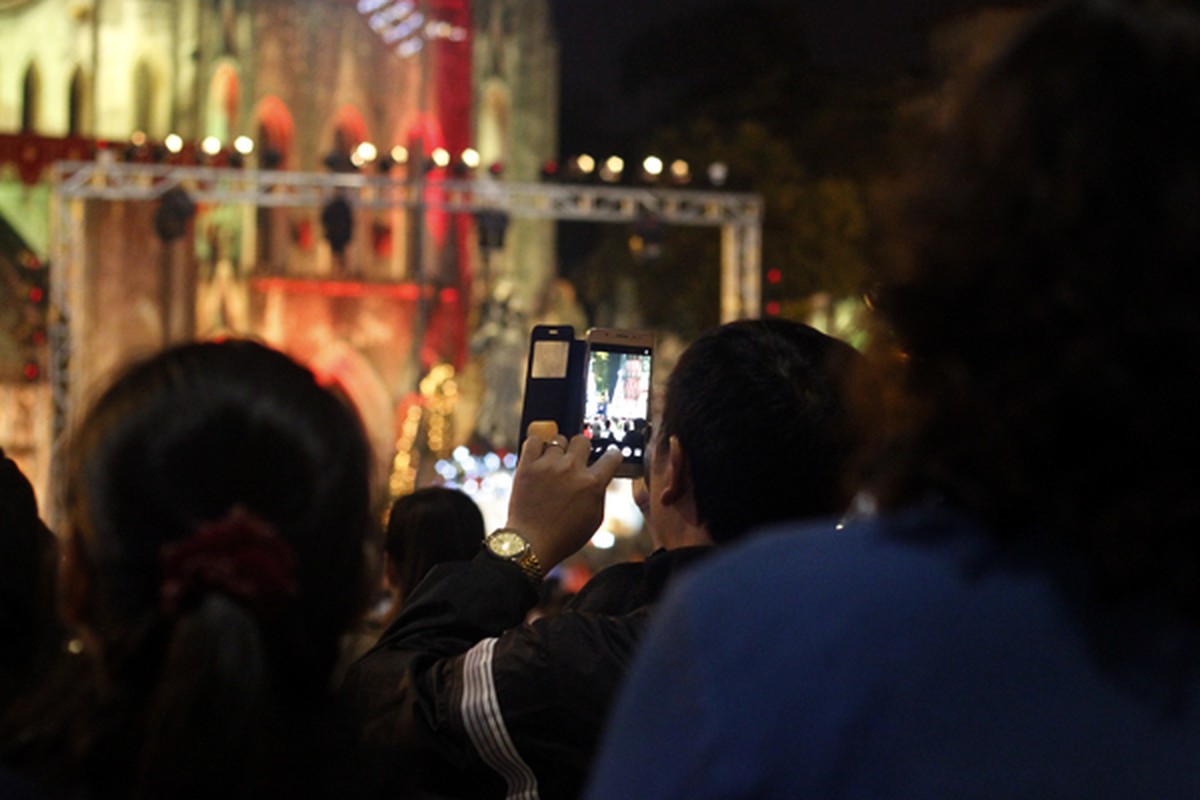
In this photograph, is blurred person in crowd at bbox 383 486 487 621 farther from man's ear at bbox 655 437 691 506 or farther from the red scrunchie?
the red scrunchie

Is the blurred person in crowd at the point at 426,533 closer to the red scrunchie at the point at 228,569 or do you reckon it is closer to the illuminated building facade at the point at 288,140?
the red scrunchie at the point at 228,569

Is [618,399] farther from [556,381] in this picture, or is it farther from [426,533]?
[426,533]

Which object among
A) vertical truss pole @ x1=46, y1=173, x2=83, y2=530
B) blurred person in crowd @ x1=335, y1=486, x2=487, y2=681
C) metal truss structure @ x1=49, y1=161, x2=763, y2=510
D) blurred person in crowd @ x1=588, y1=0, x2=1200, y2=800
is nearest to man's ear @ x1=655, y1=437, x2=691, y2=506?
blurred person in crowd @ x1=588, y1=0, x2=1200, y2=800

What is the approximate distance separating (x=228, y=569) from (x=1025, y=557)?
0.76 metres

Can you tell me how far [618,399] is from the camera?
280 centimetres

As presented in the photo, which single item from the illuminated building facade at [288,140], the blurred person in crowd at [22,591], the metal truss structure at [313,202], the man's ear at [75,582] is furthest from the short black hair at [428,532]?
the illuminated building facade at [288,140]

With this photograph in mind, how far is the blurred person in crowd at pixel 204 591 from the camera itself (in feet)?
4.85

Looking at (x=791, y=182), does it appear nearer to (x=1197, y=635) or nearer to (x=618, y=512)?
(x=618, y=512)

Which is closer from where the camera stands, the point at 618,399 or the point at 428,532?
the point at 618,399

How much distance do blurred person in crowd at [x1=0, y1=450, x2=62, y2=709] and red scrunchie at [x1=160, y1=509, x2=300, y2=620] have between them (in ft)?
2.23

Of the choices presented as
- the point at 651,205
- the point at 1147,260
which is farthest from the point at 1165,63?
the point at 651,205

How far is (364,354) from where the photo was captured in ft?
109

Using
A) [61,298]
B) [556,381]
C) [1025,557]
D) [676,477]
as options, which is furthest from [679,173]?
[1025,557]

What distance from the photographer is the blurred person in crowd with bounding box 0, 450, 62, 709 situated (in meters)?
2.32
